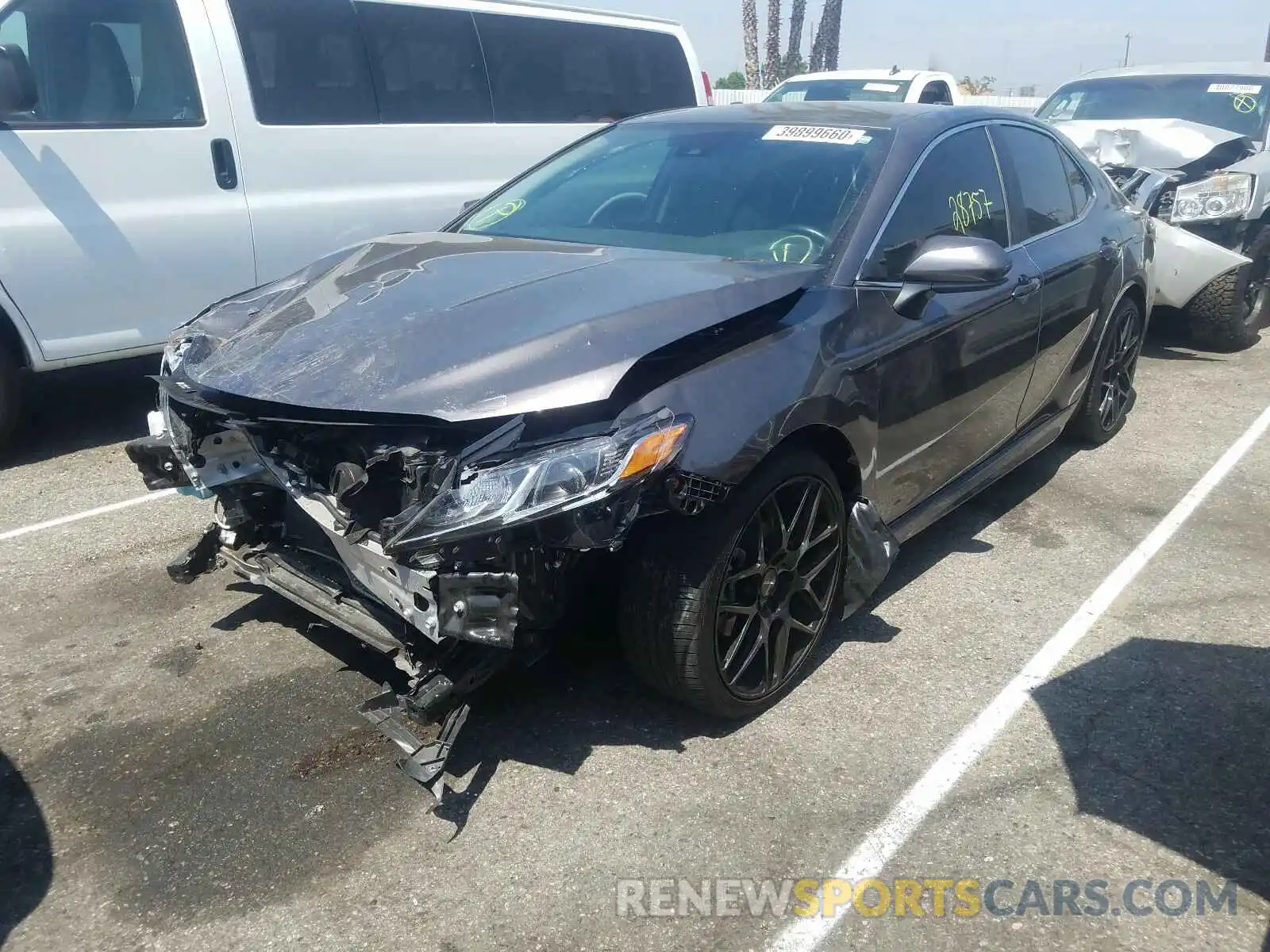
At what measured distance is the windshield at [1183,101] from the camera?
27.9ft

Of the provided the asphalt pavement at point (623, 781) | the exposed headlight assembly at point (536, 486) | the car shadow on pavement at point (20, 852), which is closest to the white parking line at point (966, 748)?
the asphalt pavement at point (623, 781)

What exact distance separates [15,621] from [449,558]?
216cm

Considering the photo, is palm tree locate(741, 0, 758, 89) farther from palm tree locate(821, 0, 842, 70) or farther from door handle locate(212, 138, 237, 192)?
door handle locate(212, 138, 237, 192)

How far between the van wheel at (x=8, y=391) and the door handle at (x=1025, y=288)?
4549mm

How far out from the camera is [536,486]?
7.70 ft

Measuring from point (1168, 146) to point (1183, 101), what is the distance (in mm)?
1350

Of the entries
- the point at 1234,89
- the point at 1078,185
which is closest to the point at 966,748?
the point at 1078,185

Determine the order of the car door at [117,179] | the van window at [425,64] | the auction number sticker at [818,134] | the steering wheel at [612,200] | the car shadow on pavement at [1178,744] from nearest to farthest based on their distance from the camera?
the car shadow on pavement at [1178,744]
the auction number sticker at [818,134]
the steering wheel at [612,200]
the car door at [117,179]
the van window at [425,64]

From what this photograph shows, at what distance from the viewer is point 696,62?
8.20 metres

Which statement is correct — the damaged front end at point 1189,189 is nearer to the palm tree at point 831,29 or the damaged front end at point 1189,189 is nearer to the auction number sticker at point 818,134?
the auction number sticker at point 818,134

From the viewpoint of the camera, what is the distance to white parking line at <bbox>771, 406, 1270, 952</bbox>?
7.80 feet

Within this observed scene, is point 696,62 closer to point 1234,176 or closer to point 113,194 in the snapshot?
point 1234,176

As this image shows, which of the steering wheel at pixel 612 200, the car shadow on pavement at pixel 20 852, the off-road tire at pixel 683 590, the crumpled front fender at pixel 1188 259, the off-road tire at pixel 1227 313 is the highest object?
the steering wheel at pixel 612 200

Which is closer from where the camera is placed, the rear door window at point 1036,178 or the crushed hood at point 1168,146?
the rear door window at point 1036,178
